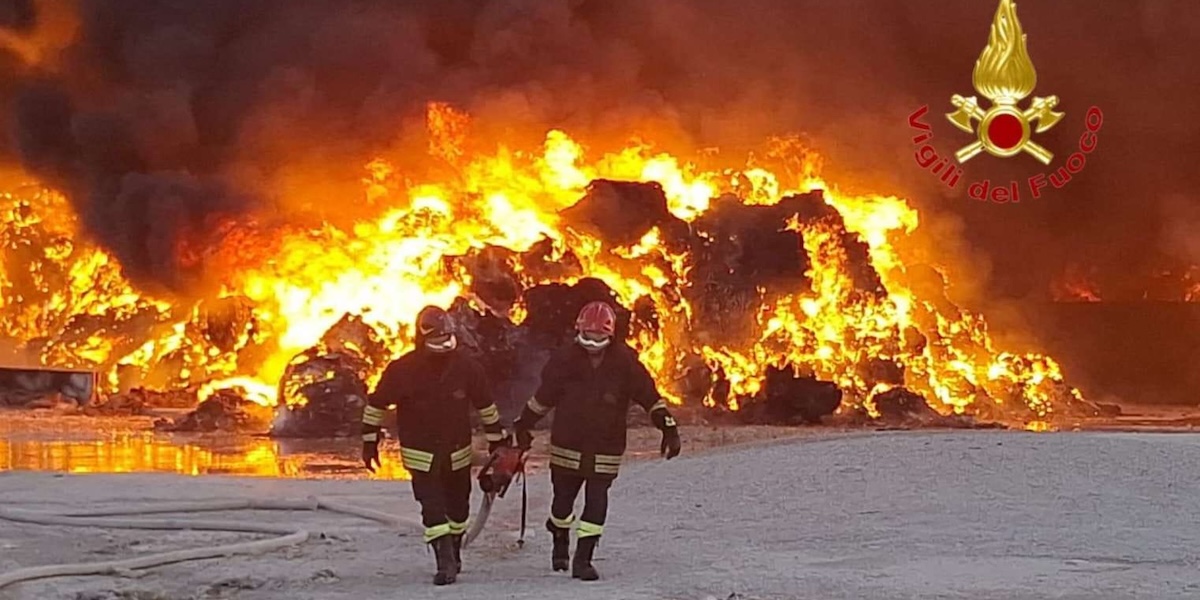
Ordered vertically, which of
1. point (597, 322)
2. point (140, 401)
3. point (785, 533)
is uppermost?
point (140, 401)

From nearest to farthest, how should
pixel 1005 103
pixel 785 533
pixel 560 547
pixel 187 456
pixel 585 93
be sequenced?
pixel 560 547
pixel 785 533
pixel 187 456
pixel 1005 103
pixel 585 93

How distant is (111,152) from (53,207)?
1.62 meters

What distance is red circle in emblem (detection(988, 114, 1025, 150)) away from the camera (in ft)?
80.5

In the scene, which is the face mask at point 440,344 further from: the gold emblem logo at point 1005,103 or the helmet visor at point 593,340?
the gold emblem logo at point 1005,103

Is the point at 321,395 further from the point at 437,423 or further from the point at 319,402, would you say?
the point at 437,423

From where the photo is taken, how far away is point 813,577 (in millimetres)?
8320

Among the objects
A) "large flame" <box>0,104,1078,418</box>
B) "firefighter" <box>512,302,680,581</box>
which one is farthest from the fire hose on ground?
"large flame" <box>0,104,1078,418</box>

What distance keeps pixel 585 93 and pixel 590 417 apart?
61.0ft

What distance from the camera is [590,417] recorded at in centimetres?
823

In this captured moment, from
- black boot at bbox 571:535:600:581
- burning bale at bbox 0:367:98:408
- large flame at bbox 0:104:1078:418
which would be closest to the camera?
black boot at bbox 571:535:600:581

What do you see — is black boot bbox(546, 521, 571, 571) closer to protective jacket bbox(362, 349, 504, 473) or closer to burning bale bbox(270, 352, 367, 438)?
protective jacket bbox(362, 349, 504, 473)

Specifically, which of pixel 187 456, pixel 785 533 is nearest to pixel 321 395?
pixel 187 456

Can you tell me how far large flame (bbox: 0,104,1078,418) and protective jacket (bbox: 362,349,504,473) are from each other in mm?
14202

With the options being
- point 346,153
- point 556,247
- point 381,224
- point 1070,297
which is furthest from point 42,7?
point 1070,297
